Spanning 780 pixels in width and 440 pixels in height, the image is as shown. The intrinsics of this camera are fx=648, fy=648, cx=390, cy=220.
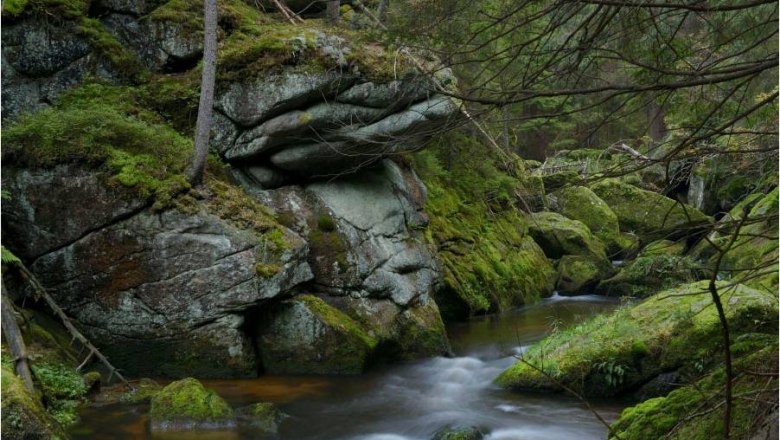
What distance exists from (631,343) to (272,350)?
17.5 feet

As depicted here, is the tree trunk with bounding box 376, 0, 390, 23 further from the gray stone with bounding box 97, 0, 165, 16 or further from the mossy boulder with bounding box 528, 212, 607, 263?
the mossy boulder with bounding box 528, 212, 607, 263

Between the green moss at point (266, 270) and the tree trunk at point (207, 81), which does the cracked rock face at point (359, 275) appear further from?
the tree trunk at point (207, 81)

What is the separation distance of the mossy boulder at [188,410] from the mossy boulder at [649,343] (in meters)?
3.81

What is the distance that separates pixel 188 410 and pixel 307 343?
9.21 ft

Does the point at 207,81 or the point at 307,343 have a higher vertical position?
the point at 207,81

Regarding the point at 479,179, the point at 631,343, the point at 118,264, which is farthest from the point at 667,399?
the point at 479,179

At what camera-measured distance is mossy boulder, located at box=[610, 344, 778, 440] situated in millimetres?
3475

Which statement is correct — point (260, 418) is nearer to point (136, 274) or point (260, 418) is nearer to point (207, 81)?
point (136, 274)

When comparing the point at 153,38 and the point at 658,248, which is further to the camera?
the point at 153,38

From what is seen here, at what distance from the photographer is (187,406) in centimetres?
763

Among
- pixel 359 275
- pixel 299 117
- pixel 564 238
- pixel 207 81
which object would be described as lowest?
pixel 359 275

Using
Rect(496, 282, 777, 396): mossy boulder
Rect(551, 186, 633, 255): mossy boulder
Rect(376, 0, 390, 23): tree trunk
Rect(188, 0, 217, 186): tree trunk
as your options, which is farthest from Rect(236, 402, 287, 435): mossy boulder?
Rect(551, 186, 633, 255): mossy boulder

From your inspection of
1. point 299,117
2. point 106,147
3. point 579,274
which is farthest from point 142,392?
point 579,274

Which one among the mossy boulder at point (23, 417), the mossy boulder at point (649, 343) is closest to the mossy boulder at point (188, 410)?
the mossy boulder at point (23, 417)
